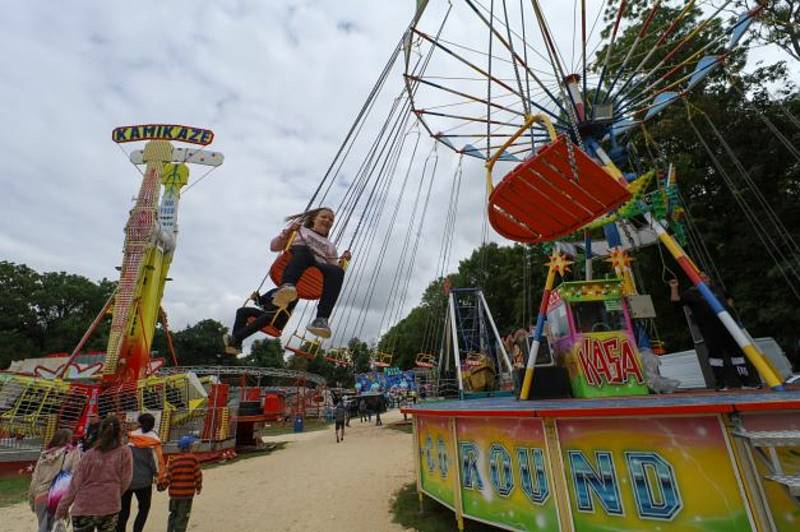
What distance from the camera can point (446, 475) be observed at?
239 inches

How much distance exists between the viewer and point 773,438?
110 inches

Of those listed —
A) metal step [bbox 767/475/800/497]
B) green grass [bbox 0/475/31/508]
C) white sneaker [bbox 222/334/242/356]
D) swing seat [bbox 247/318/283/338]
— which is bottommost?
green grass [bbox 0/475/31/508]

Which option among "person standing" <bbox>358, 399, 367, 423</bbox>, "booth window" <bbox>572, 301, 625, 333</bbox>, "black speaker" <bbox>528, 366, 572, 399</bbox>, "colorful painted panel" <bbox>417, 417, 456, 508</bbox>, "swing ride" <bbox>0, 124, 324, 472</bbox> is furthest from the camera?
"person standing" <bbox>358, 399, 367, 423</bbox>

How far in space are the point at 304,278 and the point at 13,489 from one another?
43.3 feet

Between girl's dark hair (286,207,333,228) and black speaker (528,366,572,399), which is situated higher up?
girl's dark hair (286,207,333,228)

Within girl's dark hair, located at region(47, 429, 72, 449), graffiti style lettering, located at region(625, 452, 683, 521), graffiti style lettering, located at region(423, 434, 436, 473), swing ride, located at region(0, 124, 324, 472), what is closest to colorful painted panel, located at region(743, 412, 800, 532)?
graffiti style lettering, located at region(625, 452, 683, 521)

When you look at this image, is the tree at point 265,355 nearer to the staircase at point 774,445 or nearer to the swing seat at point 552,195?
the swing seat at point 552,195

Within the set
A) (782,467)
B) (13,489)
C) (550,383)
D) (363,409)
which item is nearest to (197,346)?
(363,409)

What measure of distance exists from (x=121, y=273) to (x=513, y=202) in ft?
62.1

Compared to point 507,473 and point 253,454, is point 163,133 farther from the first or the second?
point 507,473

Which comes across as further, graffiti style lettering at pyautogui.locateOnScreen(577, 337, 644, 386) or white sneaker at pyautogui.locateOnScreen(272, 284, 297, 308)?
graffiti style lettering at pyautogui.locateOnScreen(577, 337, 644, 386)

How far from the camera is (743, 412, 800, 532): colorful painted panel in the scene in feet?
9.80

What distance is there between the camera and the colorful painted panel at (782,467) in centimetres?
299

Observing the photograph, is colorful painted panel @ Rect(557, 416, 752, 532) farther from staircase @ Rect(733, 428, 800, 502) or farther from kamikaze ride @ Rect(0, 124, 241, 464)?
kamikaze ride @ Rect(0, 124, 241, 464)
